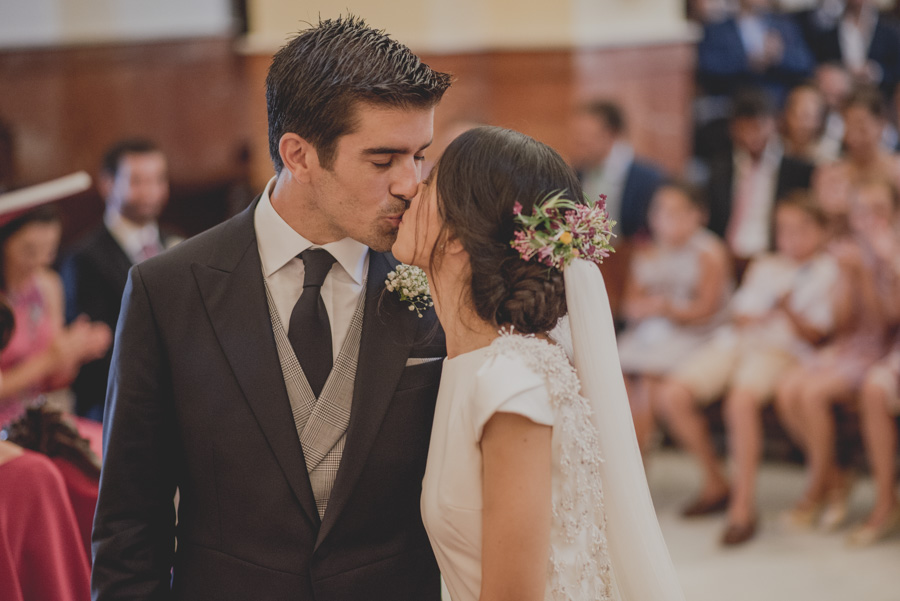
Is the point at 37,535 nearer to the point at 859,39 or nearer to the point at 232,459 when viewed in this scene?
the point at 232,459

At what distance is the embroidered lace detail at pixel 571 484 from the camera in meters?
1.65

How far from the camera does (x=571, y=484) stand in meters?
1.70

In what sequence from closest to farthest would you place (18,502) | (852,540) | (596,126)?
1. (18,502)
2. (852,540)
3. (596,126)

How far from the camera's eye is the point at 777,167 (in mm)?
5785

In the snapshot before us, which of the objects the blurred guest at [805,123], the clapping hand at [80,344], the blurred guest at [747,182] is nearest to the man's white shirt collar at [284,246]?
the clapping hand at [80,344]

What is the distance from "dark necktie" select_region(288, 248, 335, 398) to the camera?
5.74 ft

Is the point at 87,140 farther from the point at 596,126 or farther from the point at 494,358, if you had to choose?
the point at 494,358

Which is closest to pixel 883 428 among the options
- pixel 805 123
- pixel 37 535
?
pixel 805 123

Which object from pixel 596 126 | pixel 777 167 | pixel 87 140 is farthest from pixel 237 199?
pixel 777 167

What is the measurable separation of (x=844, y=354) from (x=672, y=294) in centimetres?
97

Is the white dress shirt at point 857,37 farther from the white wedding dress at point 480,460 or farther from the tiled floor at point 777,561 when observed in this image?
the white wedding dress at point 480,460

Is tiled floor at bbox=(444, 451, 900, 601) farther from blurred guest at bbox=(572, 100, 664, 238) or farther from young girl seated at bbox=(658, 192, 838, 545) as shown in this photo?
blurred guest at bbox=(572, 100, 664, 238)

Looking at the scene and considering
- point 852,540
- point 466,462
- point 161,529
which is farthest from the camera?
point 852,540

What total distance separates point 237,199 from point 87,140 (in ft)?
3.59
